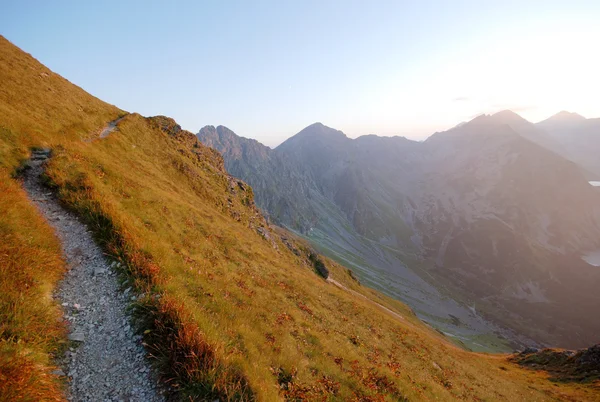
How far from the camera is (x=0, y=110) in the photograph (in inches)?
1031

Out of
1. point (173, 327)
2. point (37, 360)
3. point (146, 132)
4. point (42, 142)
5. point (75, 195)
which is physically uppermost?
point (146, 132)

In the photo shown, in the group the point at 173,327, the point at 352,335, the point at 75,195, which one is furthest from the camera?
the point at 352,335

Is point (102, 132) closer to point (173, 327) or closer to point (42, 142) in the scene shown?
point (42, 142)

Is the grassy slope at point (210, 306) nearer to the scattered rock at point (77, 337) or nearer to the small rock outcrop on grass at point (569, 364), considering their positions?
the scattered rock at point (77, 337)

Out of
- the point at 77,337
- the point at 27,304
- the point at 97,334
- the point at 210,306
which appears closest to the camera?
the point at 27,304

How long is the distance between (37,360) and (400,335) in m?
35.2

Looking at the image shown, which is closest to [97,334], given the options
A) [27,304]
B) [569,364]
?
[27,304]

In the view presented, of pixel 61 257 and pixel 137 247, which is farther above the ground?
pixel 137 247

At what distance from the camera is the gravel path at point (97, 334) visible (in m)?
8.05

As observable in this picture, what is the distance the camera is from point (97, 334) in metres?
9.67

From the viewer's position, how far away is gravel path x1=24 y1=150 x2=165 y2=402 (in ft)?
26.4

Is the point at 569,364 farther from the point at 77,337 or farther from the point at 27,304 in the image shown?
the point at 27,304

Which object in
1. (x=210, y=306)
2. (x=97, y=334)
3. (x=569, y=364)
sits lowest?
(x=569, y=364)

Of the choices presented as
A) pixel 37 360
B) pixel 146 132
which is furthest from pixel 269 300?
pixel 146 132
